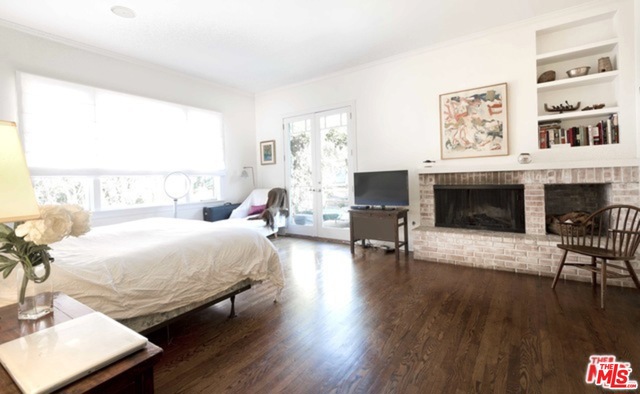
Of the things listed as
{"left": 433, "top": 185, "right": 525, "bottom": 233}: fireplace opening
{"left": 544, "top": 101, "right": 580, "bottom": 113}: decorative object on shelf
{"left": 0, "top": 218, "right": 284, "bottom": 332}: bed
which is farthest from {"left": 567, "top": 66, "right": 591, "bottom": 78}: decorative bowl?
{"left": 0, "top": 218, "right": 284, "bottom": 332}: bed

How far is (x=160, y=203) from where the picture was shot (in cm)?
457

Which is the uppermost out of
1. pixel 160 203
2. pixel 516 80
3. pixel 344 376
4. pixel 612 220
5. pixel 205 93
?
pixel 205 93

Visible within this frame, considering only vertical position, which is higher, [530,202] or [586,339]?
[530,202]

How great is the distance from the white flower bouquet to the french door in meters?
4.19

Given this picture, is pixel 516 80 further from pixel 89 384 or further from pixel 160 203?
pixel 160 203

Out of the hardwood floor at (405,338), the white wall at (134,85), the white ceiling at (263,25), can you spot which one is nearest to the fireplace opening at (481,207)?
the hardwood floor at (405,338)

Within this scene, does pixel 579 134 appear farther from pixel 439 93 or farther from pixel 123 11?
pixel 123 11

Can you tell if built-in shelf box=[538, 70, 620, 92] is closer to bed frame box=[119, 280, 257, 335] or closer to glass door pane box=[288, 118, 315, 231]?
glass door pane box=[288, 118, 315, 231]

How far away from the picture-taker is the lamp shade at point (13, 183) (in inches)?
29.7

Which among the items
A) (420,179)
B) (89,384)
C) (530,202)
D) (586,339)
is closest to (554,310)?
(586,339)

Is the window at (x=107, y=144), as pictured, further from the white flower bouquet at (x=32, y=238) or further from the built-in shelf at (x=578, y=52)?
the built-in shelf at (x=578, y=52)

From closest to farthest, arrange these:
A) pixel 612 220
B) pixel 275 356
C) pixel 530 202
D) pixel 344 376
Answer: pixel 344 376 → pixel 275 356 → pixel 612 220 → pixel 530 202

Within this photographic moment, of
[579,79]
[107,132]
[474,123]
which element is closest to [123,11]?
[107,132]

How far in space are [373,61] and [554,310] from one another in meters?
3.81
